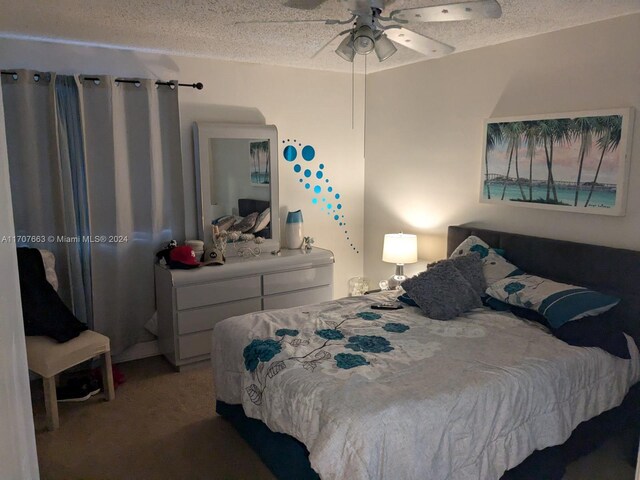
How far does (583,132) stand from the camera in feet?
10.5

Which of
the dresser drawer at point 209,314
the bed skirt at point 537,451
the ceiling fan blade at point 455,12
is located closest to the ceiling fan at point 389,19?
the ceiling fan blade at point 455,12

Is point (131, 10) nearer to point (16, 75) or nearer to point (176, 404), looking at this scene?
point (16, 75)

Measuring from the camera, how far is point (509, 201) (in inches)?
145

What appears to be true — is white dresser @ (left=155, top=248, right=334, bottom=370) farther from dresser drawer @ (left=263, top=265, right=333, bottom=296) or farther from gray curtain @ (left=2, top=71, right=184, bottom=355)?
gray curtain @ (left=2, top=71, right=184, bottom=355)

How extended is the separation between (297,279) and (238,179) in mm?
1027

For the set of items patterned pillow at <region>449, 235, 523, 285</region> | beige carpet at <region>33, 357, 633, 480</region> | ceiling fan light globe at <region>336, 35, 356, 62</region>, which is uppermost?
ceiling fan light globe at <region>336, 35, 356, 62</region>

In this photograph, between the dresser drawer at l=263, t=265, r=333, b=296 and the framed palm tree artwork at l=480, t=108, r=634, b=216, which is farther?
the dresser drawer at l=263, t=265, r=333, b=296

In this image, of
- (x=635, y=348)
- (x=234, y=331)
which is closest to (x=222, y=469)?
(x=234, y=331)

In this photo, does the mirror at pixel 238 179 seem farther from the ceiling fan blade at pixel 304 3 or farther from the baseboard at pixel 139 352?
the ceiling fan blade at pixel 304 3

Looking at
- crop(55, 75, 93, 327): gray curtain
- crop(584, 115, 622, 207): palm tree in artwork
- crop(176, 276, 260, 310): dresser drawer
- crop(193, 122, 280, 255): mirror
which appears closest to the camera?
crop(584, 115, 622, 207): palm tree in artwork

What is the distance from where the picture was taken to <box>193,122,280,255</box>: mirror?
4184mm

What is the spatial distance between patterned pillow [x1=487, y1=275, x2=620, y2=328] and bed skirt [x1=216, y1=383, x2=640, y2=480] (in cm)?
54

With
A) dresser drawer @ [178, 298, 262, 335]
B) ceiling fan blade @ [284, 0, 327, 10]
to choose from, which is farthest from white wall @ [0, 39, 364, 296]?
ceiling fan blade @ [284, 0, 327, 10]

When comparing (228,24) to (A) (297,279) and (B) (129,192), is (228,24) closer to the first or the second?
(B) (129,192)
